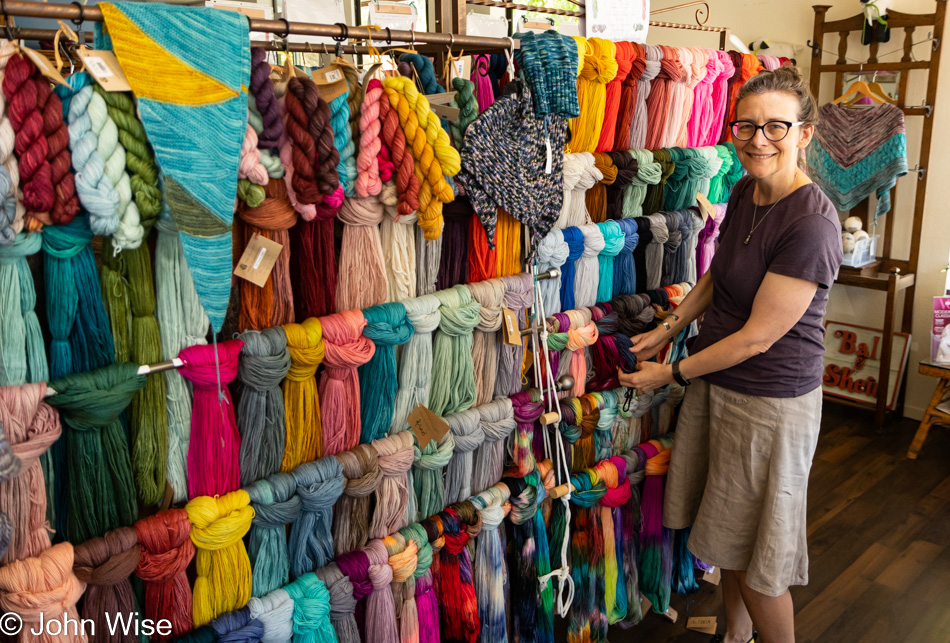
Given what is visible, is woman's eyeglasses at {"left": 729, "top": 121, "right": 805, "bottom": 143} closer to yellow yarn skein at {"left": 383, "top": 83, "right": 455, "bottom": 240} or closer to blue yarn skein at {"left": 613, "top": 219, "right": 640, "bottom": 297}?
blue yarn skein at {"left": 613, "top": 219, "right": 640, "bottom": 297}

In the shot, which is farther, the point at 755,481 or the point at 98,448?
the point at 755,481

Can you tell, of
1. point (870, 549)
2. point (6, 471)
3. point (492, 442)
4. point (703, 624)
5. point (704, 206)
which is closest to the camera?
point (6, 471)

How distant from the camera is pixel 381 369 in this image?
1.47m

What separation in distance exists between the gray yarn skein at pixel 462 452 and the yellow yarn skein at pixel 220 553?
472 millimetres

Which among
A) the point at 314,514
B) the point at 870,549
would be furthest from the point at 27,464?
the point at 870,549

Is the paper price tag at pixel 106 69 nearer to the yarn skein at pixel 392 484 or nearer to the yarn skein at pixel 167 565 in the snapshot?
the yarn skein at pixel 167 565

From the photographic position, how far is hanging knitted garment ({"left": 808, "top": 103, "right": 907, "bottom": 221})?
131 inches

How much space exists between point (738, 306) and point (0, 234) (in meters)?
1.41

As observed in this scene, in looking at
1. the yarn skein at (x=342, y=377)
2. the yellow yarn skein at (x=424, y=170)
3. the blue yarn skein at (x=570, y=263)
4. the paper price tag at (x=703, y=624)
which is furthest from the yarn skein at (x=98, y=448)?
the paper price tag at (x=703, y=624)

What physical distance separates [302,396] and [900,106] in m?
3.25

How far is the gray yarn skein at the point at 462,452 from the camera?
1.61 m

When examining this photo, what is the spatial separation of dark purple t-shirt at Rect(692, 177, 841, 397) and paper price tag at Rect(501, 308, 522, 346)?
19.1 inches

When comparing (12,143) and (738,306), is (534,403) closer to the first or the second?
(738,306)

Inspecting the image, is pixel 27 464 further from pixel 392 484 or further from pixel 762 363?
pixel 762 363
